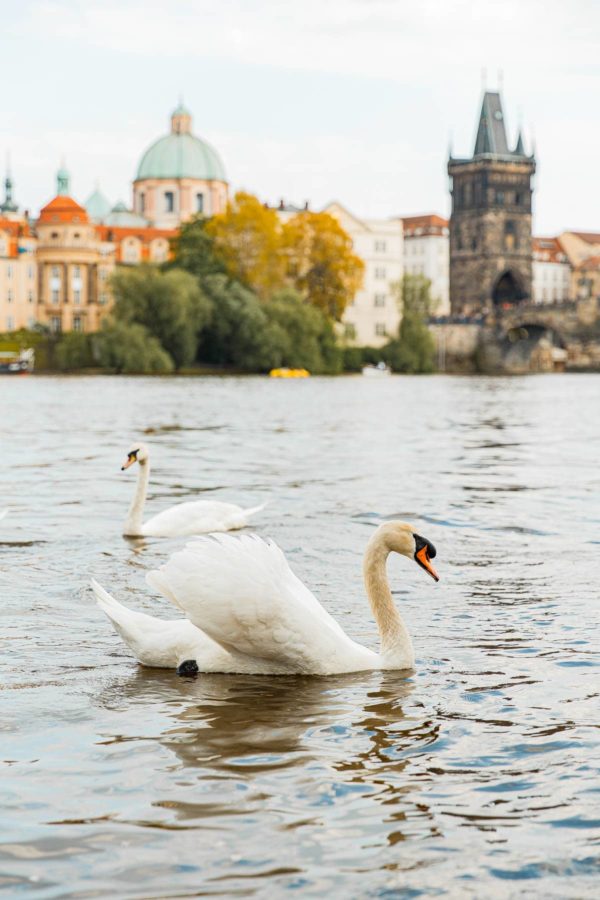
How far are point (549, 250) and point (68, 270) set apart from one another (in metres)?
72.5

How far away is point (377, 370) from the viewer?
322 ft

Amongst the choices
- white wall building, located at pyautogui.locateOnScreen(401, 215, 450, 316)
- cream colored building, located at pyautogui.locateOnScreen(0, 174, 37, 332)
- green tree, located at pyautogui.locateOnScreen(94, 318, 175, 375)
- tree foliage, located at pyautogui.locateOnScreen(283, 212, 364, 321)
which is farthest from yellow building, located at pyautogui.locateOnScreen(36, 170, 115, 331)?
white wall building, located at pyautogui.locateOnScreen(401, 215, 450, 316)

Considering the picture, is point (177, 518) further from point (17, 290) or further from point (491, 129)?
point (491, 129)

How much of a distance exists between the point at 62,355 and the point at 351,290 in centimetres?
1961

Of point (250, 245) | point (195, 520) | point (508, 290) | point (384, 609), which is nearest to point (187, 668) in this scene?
point (384, 609)

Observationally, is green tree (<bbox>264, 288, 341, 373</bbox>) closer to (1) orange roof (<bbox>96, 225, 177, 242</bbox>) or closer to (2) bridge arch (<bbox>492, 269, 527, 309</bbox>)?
(1) orange roof (<bbox>96, 225, 177, 242</bbox>)

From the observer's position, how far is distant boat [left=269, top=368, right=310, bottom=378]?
7931 centimetres

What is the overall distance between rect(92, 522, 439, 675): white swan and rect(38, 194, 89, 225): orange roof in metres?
113

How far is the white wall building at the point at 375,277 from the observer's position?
119m

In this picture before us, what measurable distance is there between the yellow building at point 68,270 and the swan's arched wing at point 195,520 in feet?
347

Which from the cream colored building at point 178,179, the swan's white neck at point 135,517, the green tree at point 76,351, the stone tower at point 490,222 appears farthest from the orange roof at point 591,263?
the swan's white neck at point 135,517

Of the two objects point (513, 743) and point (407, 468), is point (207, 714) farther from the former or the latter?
point (407, 468)

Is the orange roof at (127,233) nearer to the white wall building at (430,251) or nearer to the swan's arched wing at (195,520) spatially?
the white wall building at (430,251)

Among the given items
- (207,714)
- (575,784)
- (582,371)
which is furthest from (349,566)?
(582,371)
